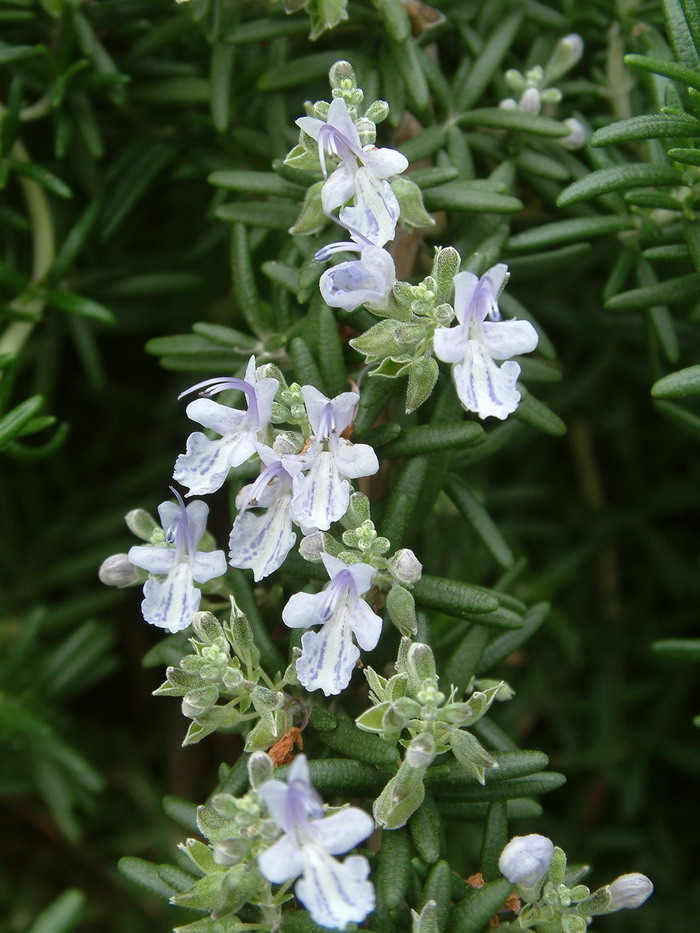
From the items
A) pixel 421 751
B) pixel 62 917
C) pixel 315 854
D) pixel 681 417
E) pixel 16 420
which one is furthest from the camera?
pixel 681 417

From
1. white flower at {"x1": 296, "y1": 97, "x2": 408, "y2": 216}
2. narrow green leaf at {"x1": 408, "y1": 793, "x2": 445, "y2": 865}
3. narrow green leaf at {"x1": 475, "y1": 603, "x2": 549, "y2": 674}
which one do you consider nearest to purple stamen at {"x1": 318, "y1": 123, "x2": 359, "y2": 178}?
white flower at {"x1": 296, "y1": 97, "x2": 408, "y2": 216}

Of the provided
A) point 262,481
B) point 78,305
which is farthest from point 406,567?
point 78,305

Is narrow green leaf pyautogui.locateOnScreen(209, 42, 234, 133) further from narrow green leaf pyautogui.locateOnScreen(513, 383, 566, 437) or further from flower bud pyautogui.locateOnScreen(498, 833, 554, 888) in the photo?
flower bud pyautogui.locateOnScreen(498, 833, 554, 888)

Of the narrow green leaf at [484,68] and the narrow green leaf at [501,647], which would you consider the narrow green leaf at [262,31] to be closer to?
the narrow green leaf at [484,68]

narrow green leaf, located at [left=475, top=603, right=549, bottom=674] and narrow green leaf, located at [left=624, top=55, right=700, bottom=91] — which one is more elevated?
narrow green leaf, located at [left=624, top=55, right=700, bottom=91]

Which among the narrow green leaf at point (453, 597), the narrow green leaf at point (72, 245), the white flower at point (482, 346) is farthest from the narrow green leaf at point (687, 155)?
the narrow green leaf at point (72, 245)

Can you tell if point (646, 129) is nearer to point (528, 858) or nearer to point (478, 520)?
point (478, 520)
